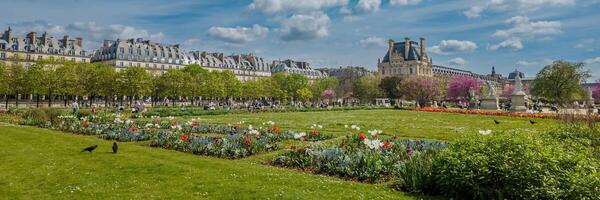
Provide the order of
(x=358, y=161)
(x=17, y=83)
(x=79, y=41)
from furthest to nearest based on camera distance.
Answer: (x=79, y=41) < (x=17, y=83) < (x=358, y=161)

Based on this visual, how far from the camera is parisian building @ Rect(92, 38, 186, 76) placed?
110350 millimetres

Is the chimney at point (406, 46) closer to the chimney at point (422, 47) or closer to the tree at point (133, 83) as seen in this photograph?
the chimney at point (422, 47)

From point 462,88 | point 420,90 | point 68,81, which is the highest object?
point 462,88

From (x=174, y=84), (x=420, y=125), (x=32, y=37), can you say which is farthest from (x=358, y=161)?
(x=32, y=37)

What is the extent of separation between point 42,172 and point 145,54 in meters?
110

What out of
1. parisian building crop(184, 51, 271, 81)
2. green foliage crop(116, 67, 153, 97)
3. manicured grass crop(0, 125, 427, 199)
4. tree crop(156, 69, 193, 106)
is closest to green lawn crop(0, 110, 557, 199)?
manicured grass crop(0, 125, 427, 199)

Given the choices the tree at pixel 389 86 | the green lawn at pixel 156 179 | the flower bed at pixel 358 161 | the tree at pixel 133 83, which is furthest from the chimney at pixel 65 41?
the flower bed at pixel 358 161

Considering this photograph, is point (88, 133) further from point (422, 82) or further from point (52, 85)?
point (422, 82)

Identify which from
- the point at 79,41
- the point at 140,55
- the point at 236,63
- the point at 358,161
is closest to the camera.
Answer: the point at 358,161

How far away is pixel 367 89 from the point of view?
104 m

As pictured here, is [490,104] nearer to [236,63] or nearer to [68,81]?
[68,81]

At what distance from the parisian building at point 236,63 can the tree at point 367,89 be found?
140 ft

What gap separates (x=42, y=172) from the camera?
11.9m

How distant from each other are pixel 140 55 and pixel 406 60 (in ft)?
282
